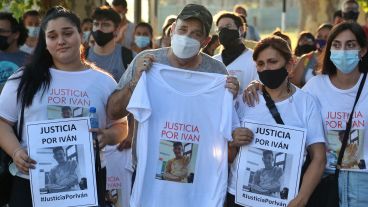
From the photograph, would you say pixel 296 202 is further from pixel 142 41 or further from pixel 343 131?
pixel 142 41

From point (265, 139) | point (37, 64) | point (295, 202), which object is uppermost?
point (37, 64)

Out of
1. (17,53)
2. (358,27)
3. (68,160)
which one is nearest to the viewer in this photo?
(68,160)

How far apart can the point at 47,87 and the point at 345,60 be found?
207 centimetres

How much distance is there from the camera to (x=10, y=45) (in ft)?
27.6

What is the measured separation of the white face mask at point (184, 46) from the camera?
234 inches

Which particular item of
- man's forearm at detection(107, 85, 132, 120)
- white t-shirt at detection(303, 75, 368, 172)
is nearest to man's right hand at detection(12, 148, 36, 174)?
man's forearm at detection(107, 85, 132, 120)

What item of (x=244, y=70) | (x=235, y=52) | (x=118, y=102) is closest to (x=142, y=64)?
(x=118, y=102)

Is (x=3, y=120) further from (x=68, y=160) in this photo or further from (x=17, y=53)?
(x=17, y=53)

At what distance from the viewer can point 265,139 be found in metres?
6.00

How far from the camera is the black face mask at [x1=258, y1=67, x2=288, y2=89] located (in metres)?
6.05

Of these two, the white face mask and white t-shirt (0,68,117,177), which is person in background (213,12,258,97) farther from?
white t-shirt (0,68,117,177)

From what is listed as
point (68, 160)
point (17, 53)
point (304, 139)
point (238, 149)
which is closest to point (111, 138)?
point (68, 160)

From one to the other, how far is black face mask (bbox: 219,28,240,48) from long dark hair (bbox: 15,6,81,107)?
3272 mm

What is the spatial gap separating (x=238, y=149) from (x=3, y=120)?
1527mm
